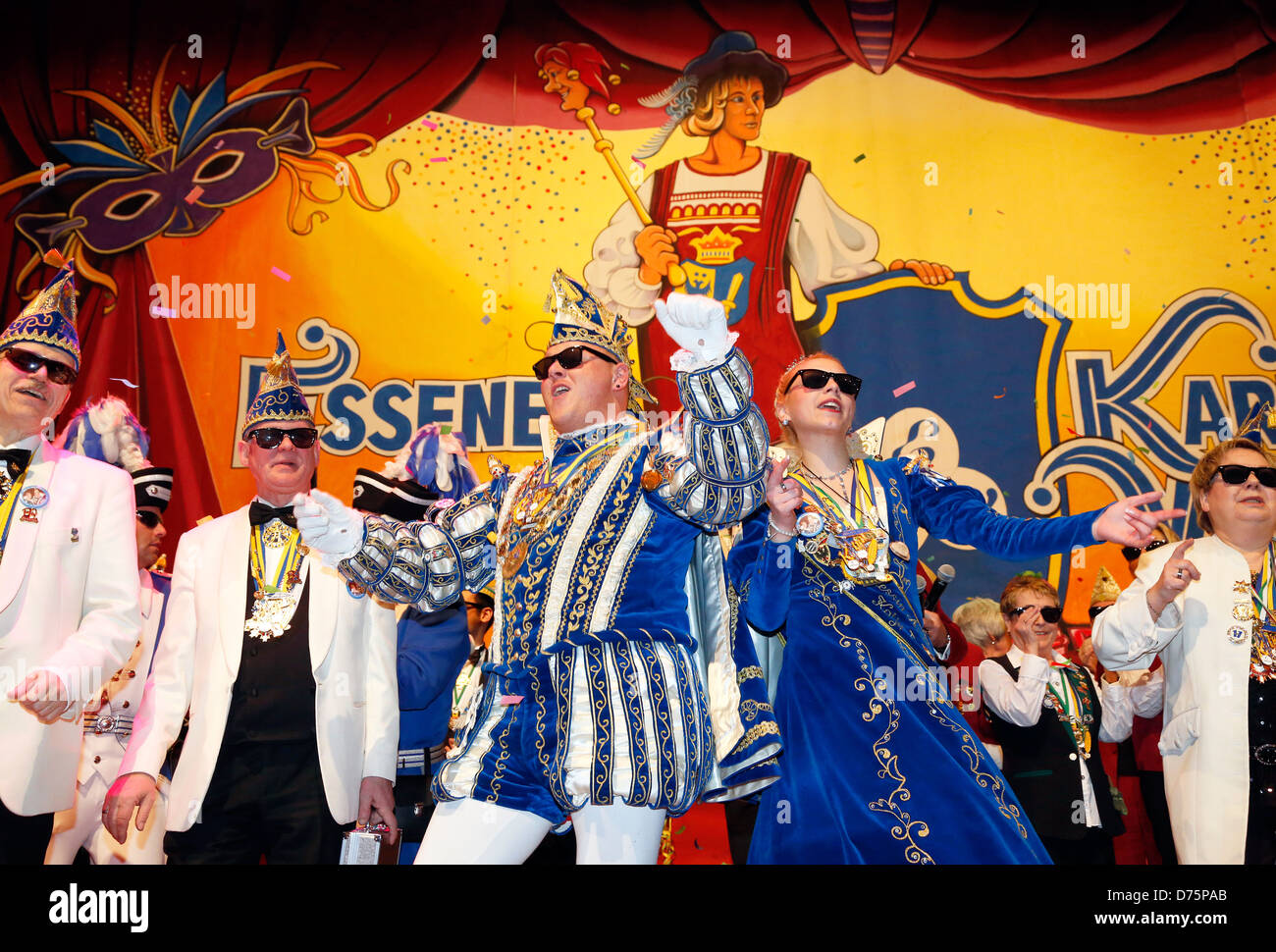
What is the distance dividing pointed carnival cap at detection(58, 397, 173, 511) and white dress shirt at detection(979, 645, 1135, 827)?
2879mm

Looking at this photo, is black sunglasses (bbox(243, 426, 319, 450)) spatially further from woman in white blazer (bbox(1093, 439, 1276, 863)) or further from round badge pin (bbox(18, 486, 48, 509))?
woman in white blazer (bbox(1093, 439, 1276, 863))

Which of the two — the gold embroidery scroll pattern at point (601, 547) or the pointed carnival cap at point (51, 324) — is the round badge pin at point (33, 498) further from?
the gold embroidery scroll pattern at point (601, 547)

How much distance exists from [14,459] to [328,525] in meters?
1.07

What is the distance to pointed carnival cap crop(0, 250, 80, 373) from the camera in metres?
3.18

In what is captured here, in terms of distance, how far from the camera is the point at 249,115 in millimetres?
5824

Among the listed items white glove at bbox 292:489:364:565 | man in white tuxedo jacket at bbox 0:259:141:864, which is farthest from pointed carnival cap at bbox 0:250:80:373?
white glove at bbox 292:489:364:565

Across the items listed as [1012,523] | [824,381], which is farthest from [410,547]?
[1012,523]

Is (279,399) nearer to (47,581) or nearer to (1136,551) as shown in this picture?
(47,581)

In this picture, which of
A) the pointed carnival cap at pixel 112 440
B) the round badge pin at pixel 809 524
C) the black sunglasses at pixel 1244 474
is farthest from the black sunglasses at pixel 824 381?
the pointed carnival cap at pixel 112 440

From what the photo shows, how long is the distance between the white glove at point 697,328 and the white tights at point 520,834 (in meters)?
0.89

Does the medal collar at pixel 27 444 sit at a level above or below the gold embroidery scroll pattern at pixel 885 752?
above

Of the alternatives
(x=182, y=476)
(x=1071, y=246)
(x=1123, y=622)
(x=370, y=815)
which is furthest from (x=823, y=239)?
(x=370, y=815)

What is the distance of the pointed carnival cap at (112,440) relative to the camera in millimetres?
4172

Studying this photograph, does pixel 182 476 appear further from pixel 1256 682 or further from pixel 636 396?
pixel 1256 682
